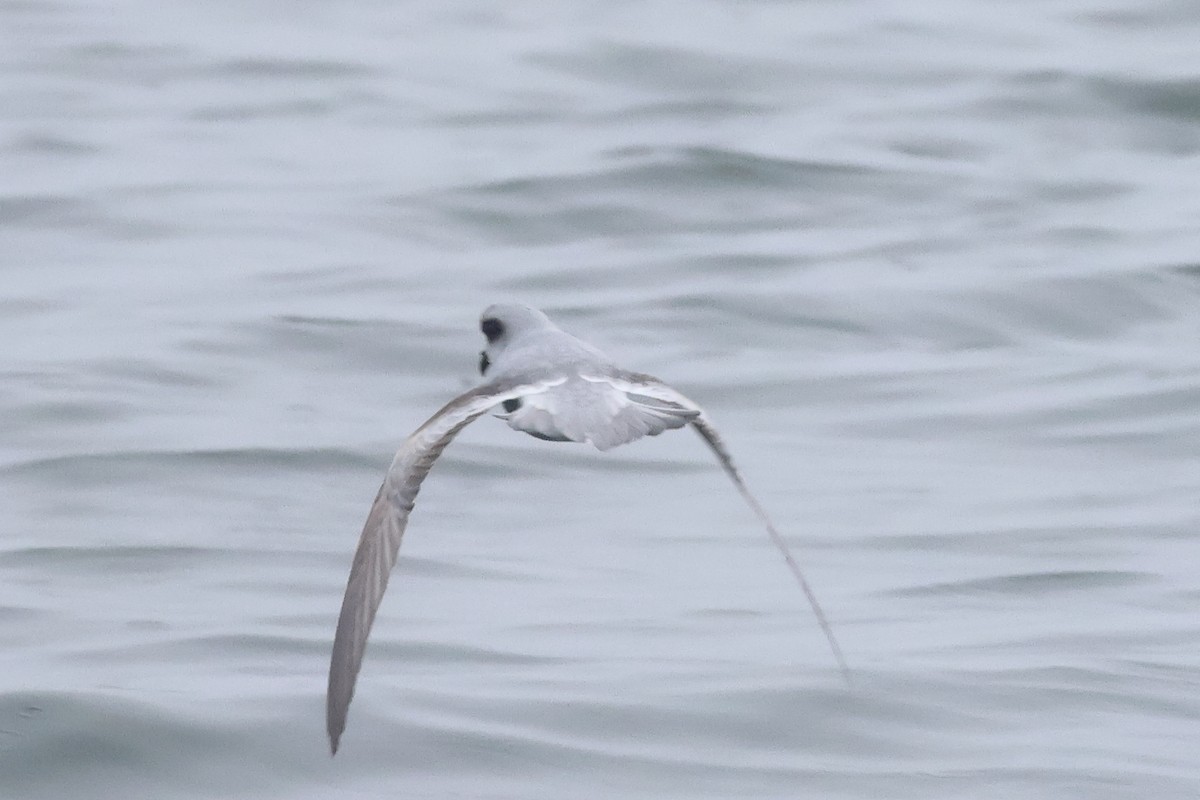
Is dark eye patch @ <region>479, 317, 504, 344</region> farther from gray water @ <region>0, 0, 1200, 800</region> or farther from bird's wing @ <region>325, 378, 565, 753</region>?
gray water @ <region>0, 0, 1200, 800</region>

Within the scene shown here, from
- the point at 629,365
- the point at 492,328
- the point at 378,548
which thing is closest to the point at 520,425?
the point at 378,548

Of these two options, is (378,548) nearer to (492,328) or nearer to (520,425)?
(520,425)

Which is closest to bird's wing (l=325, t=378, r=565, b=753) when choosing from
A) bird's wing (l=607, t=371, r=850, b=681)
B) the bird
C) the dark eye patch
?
the bird

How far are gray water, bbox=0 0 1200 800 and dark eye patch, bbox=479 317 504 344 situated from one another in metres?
1.33

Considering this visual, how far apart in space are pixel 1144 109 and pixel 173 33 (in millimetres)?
8195

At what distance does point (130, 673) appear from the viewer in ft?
27.6

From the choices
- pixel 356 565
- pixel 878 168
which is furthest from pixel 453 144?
pixel 356 565

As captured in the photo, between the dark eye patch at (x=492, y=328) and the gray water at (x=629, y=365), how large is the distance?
52.3 inches

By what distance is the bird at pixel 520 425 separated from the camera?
18.8 feet

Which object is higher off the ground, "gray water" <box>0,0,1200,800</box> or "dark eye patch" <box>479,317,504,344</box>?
"dark eye patch" <box>479,317,504,344</box>

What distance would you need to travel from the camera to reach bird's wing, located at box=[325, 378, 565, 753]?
5672mm

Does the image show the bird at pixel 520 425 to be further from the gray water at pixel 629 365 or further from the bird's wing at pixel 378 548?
the gray water at pixel 629 365

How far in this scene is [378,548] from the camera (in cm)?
584

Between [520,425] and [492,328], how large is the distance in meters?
1.31
